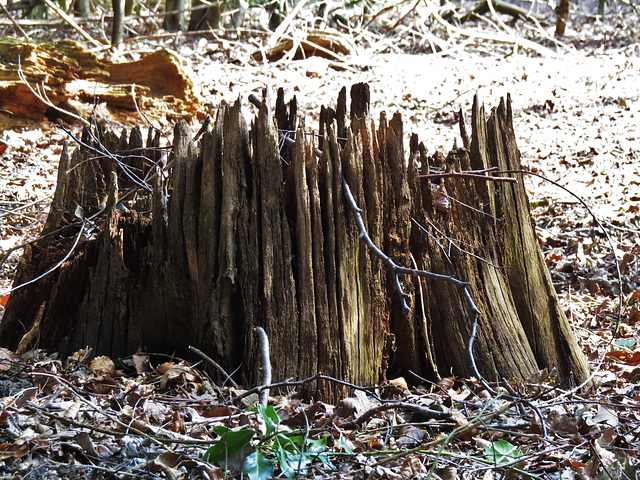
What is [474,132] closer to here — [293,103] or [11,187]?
[293,103]

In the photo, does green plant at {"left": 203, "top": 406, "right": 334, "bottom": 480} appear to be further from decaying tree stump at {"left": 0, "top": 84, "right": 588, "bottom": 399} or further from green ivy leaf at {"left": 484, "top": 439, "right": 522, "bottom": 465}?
decaying tree stump at {"left": 0, "top": 84, "right": 588, "bottom": 399}

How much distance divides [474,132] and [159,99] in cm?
676

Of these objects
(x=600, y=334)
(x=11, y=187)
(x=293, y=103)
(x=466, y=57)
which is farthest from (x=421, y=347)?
(x=466, y=57)

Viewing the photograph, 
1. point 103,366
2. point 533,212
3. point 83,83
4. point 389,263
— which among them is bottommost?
point 103,366

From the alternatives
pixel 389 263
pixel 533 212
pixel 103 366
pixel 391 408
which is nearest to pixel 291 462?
pixel 391 408

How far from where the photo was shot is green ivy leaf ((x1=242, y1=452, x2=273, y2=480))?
80.0 inches

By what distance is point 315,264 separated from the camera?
10.1ft

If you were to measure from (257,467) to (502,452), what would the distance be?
986 millimetres

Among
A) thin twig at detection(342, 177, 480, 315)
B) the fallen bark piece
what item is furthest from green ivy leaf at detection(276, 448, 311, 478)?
the fallen bark piece

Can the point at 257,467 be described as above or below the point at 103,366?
below

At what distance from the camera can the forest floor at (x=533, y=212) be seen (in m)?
2.29

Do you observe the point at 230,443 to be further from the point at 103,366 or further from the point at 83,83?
the point at 83,83

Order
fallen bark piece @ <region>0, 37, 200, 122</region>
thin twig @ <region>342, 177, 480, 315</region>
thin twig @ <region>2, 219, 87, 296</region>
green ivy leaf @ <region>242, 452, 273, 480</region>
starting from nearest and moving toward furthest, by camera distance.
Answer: green ivy leaf @ <region>242, 452, 273, 480</region> < thin twig @ <region>342, 177, 480, 315</region> < thin twig @ <region>2, 219, 87, 296</region> < fallen bark piece @ <region>0, 37, 200, 122</region>

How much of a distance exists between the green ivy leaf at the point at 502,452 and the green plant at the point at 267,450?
0.64 metres
